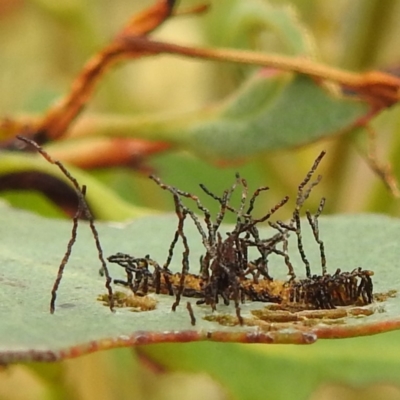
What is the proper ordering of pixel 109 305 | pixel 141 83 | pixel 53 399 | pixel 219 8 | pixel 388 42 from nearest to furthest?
→ pixel 109 305 < pixel 53 399 < pixel 219 8 < pixel 388 42 < pixel 141 83

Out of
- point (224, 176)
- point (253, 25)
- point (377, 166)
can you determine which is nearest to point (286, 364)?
point (377, 166)

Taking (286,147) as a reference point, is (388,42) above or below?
above

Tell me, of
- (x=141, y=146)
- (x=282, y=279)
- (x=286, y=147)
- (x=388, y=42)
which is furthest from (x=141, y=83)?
(x=282, y=279)

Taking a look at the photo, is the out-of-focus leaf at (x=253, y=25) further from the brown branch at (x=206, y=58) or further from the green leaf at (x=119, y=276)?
the green leaf at (x=119, y=276)

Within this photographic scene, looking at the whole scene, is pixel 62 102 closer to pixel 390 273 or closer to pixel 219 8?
pixel 219 8

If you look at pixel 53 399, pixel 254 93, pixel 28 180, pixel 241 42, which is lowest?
pixel 53 399

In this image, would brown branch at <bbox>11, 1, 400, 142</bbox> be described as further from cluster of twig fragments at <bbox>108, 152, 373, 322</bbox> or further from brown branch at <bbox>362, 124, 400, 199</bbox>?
cluster of twig fragments at <bbox>108, 152, 373, 322</bbox>

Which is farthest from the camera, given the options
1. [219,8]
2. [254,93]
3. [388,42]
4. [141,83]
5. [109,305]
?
[141,83]

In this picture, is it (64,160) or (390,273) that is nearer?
(390,273)
